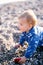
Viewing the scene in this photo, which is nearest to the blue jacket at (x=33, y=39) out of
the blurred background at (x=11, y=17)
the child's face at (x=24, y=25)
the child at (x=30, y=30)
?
the child at (x=30, y=30)

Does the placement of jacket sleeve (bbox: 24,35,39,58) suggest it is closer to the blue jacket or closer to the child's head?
the blue jacket

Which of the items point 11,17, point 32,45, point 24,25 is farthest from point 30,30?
point 11,17

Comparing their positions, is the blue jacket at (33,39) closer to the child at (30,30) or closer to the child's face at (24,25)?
the child at (30,30)

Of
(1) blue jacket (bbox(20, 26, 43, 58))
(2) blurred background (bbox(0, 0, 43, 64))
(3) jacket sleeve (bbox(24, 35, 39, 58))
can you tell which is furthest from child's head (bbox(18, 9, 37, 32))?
(2) blurred background (bbox(0, 0, 43, 64))

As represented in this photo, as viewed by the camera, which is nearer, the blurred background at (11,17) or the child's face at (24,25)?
the child's face at (24,25)

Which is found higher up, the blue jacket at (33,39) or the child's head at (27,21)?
the child's head at (27,21)

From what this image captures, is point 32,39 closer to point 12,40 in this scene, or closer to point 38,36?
point 38,36

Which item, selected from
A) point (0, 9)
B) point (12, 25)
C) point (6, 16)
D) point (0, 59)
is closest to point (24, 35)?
point (0, 59)

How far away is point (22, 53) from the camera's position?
4.95m

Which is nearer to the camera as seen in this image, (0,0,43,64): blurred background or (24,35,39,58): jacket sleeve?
(24,35,39,58): jacket sleeve

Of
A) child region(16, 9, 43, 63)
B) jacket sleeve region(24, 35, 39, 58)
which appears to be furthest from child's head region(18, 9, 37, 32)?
jacket sleeve region(24, 35, 39, 58)

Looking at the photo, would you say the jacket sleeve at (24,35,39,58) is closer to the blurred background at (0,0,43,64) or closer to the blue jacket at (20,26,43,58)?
the blue jacket at (20,26,43,58)

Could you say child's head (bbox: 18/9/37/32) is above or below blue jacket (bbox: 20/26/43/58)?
above

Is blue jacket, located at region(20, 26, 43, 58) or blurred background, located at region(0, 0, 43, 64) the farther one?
blurred background, located at region(0, 0, 43, 64)
